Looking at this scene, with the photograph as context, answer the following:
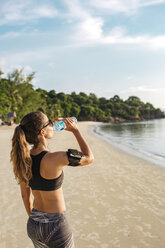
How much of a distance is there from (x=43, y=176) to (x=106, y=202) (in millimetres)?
4210

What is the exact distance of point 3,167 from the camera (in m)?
9.38

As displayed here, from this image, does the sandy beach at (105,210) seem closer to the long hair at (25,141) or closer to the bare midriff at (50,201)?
the bare midriff at (50,201)

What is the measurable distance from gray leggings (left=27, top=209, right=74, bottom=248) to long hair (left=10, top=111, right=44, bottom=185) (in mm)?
353

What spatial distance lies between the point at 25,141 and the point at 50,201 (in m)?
0.55

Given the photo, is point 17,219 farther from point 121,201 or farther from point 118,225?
point 121,201

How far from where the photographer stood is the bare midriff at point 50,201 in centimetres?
188

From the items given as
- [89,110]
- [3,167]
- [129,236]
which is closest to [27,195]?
[129,236]

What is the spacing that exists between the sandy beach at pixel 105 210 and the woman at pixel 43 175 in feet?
7.19

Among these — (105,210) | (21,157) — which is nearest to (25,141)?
(21,157)

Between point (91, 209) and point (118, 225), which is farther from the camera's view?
point (91, 209)

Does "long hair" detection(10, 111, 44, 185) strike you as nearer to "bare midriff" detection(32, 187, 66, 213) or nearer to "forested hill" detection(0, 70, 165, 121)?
"bare midriff" detection(32, 187, 66, 213)

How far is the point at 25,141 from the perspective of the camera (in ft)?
6.22

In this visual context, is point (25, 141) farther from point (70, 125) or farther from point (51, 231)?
point (51, 231)

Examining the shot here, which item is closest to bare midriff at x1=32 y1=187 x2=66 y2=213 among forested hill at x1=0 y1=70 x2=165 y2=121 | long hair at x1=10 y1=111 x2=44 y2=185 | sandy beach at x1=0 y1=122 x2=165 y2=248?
long hair at x1=10 y1=111 x2=44 y2=185
